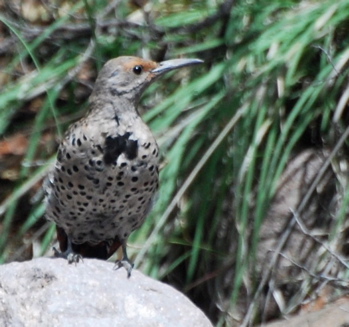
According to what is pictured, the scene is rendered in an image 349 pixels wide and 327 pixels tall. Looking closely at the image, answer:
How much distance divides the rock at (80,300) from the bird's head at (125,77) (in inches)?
34.7

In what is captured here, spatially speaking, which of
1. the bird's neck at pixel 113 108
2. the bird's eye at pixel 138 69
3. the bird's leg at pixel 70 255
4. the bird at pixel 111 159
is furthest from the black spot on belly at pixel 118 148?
the bird's leg at pixel 70 255

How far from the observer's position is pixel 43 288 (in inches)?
140

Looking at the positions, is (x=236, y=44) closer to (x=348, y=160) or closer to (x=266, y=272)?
(x=348, y=160)

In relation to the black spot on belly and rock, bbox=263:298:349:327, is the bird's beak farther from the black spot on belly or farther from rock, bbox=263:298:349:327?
rock, bbox=263:298:349:327

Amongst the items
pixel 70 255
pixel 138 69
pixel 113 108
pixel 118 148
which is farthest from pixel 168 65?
pixel 70 255

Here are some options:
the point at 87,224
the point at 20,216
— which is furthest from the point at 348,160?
the point at 20,216

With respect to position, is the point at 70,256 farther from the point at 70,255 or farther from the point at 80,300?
the point at 80,300

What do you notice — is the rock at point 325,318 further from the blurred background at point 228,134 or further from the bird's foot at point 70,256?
the bird's foot at point 70,256

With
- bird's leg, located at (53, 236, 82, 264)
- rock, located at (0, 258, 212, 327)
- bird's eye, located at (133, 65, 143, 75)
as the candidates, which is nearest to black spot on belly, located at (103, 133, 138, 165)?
bird's eye, located at (133, 65, 143, 75)

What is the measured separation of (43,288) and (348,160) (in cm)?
215

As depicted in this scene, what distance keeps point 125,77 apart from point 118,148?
0.32 metres

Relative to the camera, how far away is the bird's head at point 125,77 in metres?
4.34

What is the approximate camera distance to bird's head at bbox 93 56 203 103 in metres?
4.34

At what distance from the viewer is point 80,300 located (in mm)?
3527
